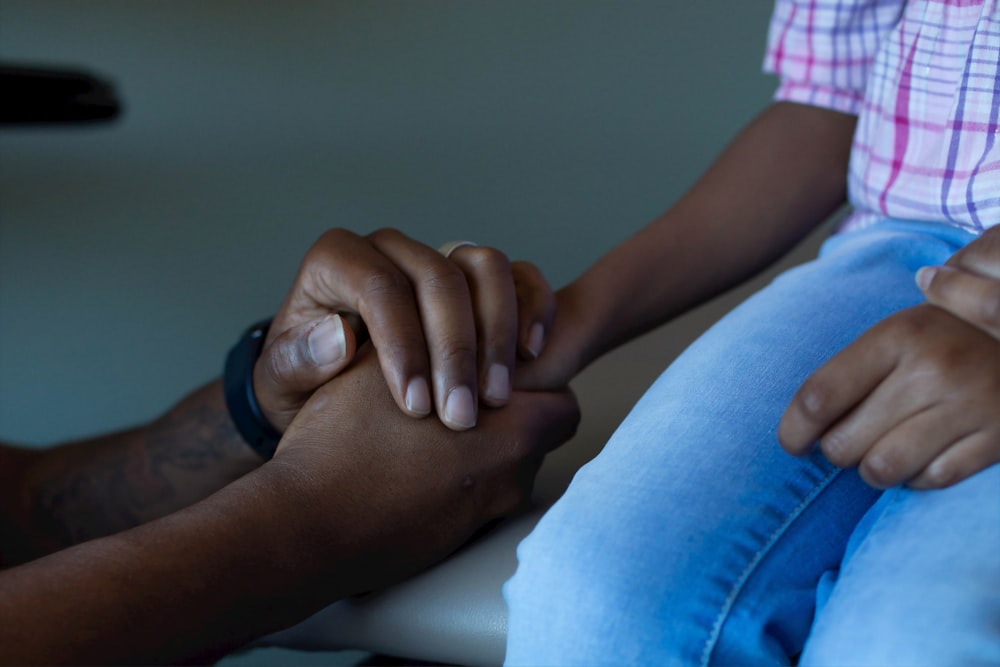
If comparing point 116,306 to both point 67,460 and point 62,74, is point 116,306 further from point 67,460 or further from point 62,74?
point 67,460

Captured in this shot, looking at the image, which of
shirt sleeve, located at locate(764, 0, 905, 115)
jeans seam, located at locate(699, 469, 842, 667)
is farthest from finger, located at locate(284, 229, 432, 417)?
shirt sleeve, located at locate(764, 0, 905, 115)

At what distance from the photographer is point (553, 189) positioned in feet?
5.69

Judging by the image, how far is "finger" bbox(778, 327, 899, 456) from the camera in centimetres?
48

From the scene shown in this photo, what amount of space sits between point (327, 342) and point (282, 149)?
105 centimetres

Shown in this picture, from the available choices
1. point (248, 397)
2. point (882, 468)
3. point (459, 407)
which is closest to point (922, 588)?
point (882, 468)

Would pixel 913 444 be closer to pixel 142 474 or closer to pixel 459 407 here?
pixel 459 407

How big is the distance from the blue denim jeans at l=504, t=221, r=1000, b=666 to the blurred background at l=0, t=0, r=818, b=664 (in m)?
1.18

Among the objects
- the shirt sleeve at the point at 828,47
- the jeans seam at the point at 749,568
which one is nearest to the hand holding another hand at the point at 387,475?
the jeans seam at the point at 749,568

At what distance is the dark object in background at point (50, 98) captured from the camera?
1161 millimetres

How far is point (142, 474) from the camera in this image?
89 cm

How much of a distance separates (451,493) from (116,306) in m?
1.17

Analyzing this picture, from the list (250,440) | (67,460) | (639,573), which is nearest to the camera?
(639,573)

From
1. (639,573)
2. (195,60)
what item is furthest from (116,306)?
(639,573)

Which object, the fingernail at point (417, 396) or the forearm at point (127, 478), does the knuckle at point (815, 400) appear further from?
the forearm at point (127, 478)
